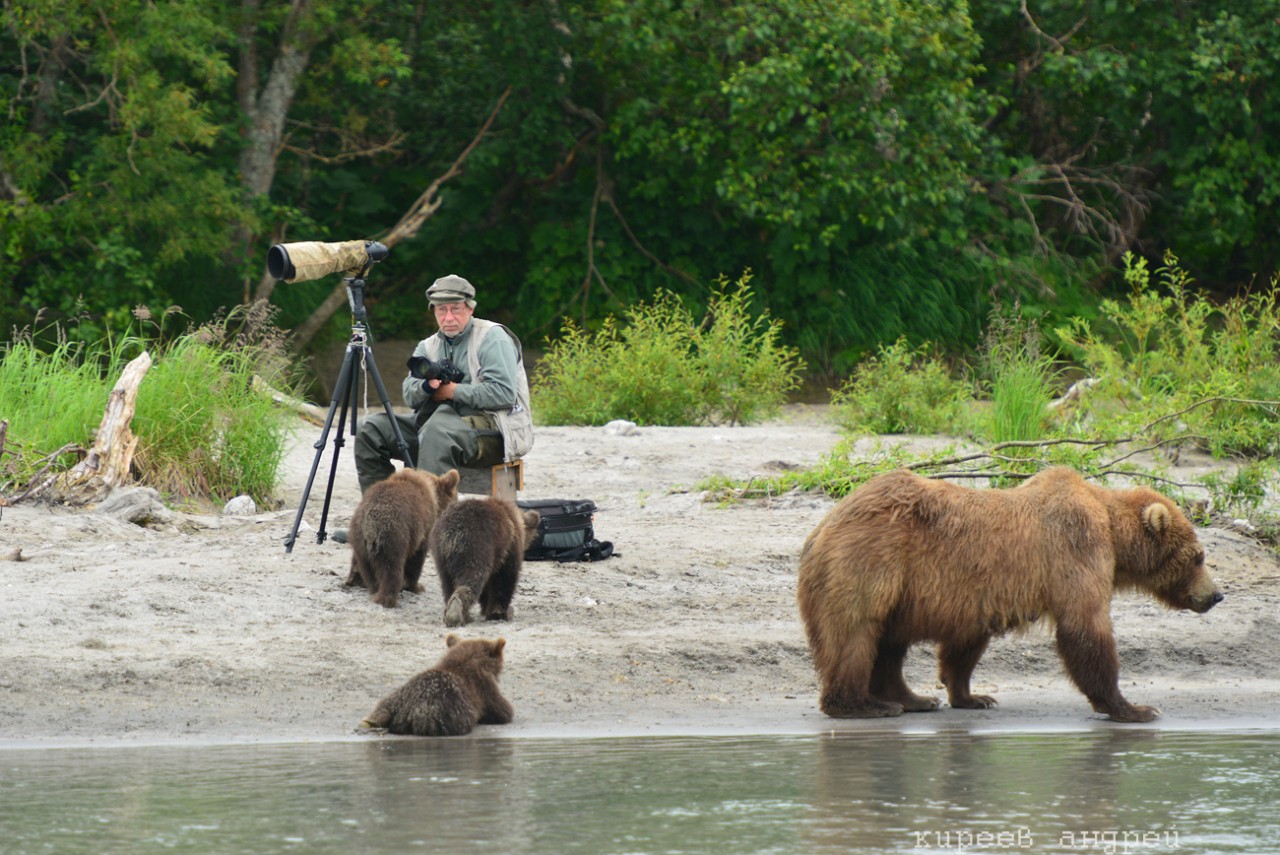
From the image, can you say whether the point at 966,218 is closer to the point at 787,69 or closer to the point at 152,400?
the point at 787,69

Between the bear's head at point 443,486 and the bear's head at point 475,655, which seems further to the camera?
the bear's head at point 443,486

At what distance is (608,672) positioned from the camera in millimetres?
6996

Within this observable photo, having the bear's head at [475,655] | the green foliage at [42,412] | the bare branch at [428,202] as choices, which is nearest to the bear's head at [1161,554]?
the bear's head at [475,655]

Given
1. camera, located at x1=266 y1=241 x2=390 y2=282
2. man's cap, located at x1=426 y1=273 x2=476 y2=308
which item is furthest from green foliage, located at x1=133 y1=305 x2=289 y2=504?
man's cap, located at x1=426 y1=273 x2=476 y2=308

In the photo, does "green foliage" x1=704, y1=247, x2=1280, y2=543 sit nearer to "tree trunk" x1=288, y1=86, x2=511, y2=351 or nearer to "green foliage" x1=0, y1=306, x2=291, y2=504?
"green foliage" x1=0, y1=306, x2=291, y2=504

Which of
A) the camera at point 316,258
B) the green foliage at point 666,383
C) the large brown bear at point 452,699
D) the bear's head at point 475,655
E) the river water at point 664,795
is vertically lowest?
the river water at point 664,795

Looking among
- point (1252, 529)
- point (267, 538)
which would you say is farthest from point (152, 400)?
point (1252, 529)

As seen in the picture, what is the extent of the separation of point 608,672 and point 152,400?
15.6 ft

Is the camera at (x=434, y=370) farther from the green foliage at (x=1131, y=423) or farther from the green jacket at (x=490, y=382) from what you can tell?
the green foliage at (x=1131, y=423)

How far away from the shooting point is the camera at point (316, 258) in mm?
8461

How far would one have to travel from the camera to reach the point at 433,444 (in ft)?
28.6

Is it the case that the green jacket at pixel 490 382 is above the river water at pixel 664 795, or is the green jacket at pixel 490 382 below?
above

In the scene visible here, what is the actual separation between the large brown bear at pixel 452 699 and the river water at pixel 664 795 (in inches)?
3.4

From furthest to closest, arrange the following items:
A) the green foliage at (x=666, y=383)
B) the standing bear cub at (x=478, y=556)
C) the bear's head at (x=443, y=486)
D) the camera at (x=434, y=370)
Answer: the green foliage at (x=666, y=383) < the camera at (x=434, y=370) < the bear's head at (x=443, y=486) < the standing bear cub at (x=478, y=556)
